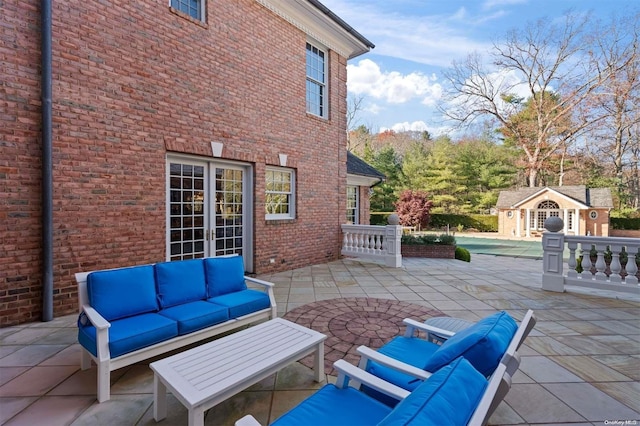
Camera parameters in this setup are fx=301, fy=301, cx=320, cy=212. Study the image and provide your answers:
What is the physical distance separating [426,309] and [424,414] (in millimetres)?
3977

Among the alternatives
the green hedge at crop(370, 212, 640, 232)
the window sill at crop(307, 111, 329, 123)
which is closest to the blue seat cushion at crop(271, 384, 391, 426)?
the window sill at crop(307, 111, 329, 123)

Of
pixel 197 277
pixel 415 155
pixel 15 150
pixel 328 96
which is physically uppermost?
pixel 415 155

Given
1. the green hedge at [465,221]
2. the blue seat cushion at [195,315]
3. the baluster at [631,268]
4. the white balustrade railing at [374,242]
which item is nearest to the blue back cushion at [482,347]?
the blue seat cushion at [195,315]

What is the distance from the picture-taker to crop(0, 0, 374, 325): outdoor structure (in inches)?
158

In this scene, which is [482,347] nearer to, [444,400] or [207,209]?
[444,400]

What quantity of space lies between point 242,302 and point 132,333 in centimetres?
118

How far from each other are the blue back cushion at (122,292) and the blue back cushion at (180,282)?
10 cm

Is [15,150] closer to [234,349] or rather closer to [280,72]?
[234,349]

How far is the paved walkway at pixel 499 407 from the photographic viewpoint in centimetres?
226

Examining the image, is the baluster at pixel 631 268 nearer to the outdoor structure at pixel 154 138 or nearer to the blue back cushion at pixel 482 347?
the blue back cushion at pixel 482 347

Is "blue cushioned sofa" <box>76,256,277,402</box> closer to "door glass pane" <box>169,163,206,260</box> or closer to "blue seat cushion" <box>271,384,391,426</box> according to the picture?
"blue seat cushion" <box>271,384,391,426</box>

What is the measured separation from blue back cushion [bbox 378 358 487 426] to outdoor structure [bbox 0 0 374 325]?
5.01 meters

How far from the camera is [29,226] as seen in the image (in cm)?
402

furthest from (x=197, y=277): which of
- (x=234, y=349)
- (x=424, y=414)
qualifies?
(x=424, y=414)
